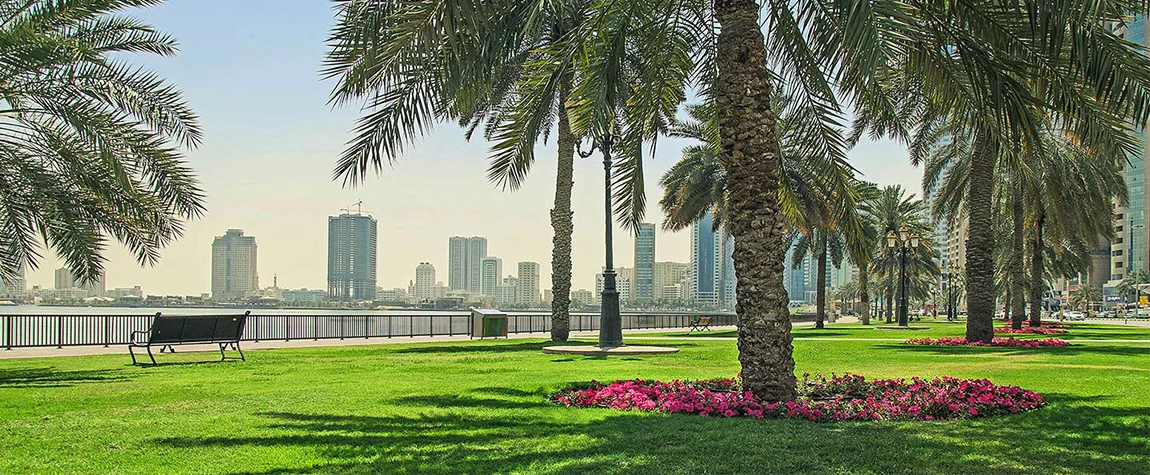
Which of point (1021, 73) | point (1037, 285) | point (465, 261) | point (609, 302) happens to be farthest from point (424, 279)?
point (1021, 73)

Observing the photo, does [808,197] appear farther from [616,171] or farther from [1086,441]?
[1086,441]

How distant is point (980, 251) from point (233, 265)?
84626mm

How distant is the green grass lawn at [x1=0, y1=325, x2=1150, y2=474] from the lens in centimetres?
608

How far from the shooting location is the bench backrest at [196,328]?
15.1 meters

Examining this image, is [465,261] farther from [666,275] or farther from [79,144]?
[79,144]

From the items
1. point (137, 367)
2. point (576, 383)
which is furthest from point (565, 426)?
point (137, 367)

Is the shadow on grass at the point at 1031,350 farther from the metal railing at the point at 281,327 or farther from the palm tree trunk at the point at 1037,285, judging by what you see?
the palm tree trunk at the point at 1037,285

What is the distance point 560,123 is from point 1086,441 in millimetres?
21001

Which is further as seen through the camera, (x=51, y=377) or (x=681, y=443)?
(x=51, y=377)

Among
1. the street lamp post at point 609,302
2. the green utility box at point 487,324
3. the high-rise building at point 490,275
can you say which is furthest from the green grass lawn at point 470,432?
the high-rise building at point 490,275

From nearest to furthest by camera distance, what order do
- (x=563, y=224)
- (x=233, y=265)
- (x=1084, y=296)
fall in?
(x=563, y=224)
(x=233, y=265)
(x=1084, y=296)

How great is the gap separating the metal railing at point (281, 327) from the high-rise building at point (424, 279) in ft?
408

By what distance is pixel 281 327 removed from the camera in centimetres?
2892

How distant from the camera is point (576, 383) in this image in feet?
37.0
